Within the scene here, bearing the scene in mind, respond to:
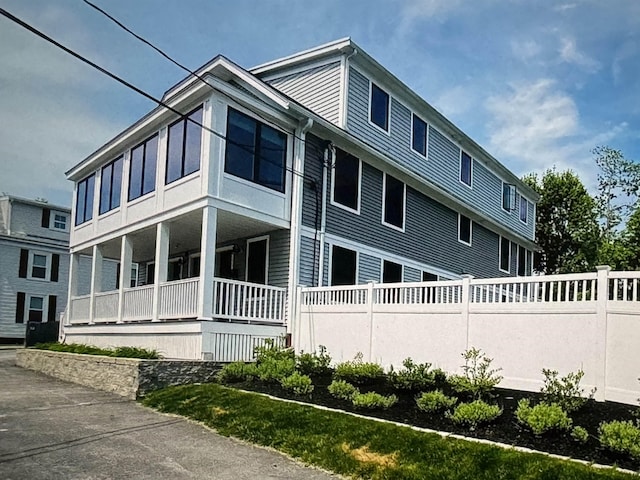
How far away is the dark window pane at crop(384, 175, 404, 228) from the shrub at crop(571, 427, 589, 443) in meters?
10.6

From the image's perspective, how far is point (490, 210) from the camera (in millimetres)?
23344

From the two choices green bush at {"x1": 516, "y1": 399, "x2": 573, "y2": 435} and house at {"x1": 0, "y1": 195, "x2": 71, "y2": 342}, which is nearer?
green bush at {"x1": 516, "y1": 399, "x2": 573, "y2": 435}

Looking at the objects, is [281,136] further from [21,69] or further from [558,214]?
[558,214]

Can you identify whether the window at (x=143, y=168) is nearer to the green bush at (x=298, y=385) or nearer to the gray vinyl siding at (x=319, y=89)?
the gray vinyl siding at (x=319, y=89)

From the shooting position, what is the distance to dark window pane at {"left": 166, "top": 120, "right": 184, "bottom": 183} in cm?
1325

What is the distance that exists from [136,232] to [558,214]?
87.3 feet

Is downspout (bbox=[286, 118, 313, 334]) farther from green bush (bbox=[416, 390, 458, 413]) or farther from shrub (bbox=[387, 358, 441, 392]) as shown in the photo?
green bush (bbox=[416, 390, 458, 413])

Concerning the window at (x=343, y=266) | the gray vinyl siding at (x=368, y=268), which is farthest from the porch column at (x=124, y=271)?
the gray vinyl siding at (x=368, y=268)

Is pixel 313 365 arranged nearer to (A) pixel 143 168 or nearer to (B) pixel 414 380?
(B) pixel 414 380

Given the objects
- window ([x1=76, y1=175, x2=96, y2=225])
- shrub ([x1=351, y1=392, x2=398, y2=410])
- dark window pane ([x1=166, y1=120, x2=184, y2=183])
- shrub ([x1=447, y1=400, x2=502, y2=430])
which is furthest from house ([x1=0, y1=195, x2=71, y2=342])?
shrub ([x1=447, y1=400, x2=502, y2=430])

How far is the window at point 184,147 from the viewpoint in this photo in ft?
41.2

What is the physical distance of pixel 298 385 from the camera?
9297mm

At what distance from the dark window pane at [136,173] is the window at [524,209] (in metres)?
18.3

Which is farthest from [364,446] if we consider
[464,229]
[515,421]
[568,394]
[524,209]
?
[524,209]
